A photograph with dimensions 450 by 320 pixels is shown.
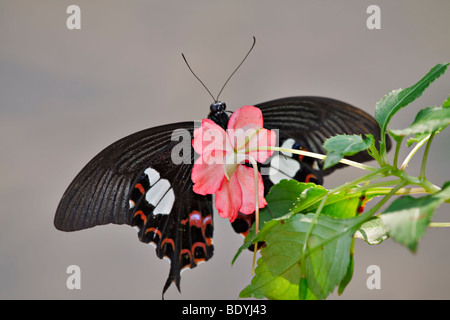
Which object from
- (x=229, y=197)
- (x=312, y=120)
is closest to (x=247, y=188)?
(x=229, y=197)

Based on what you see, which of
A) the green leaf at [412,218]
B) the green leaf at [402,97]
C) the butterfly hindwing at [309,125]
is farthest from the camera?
the butterfly hindwing at [309,125]

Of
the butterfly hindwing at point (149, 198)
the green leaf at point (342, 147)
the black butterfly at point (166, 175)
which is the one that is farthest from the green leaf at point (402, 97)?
the butterfly hindwing at point (149, 198)

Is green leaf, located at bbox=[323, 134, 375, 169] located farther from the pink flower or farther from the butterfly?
the butterfly

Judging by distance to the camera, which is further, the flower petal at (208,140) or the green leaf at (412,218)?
the flower petal at (208,140)

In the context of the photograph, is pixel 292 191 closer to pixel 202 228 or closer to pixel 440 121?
pixel 440 121

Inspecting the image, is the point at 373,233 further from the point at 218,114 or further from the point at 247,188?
the point at 218,114

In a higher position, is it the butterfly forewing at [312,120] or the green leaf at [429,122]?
the butterfly forewing at [312,120]

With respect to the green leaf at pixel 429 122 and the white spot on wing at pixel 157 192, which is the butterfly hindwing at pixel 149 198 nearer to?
the white spot on wing at pixel 157 192

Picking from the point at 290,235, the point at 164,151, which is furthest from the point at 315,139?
the point at 290,235
